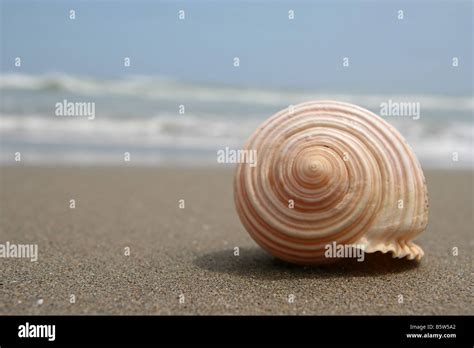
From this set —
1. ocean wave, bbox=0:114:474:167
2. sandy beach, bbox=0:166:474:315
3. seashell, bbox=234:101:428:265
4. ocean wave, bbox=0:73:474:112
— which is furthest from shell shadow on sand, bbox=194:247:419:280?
ocean wave, bbox=0:73:474:112

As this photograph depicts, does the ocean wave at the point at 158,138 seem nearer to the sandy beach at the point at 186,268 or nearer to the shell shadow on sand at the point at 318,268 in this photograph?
the sandy beach at the point at 186,268

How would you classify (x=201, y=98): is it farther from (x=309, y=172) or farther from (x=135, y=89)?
(x=309, y=172)

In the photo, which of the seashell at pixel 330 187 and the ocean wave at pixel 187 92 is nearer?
the seashell at pixel 330 187

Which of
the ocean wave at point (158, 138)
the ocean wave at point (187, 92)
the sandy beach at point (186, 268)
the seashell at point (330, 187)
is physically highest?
the ocean wave at point (187, 92)

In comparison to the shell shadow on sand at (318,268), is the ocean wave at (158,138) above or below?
above

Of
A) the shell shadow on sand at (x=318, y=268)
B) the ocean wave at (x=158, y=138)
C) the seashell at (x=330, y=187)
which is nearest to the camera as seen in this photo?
the seashell at (x=330, y=187)

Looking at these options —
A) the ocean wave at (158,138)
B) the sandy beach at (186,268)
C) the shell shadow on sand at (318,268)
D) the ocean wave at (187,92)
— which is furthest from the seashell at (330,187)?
the ocean wave at (187,92)

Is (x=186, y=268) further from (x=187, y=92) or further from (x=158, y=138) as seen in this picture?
(x=187, y=92)

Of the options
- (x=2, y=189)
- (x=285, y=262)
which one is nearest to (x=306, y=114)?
(x=285, y=262)
